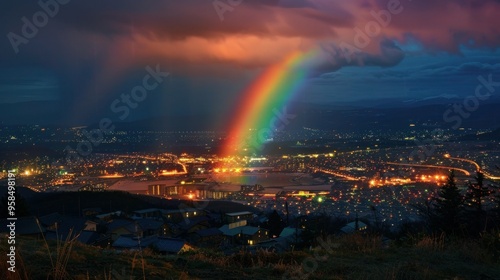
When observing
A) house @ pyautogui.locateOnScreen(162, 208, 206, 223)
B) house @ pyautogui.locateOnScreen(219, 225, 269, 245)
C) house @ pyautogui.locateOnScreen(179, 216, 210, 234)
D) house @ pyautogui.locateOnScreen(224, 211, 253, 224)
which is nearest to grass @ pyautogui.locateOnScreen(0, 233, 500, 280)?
house @ pyautogui.locateOnScreen(219, 225, 269, 245)

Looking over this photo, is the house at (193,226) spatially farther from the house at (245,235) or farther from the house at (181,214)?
the house at (245,235)

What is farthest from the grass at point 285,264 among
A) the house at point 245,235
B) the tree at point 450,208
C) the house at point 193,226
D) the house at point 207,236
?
the house at point 193,226

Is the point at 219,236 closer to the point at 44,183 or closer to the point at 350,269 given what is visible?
the point at 350,269

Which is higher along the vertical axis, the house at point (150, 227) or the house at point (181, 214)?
the house at point (150, 227)

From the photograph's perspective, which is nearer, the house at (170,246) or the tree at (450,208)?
the house at (170,246)

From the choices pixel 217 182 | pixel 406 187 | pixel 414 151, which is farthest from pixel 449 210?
pixel 414 151

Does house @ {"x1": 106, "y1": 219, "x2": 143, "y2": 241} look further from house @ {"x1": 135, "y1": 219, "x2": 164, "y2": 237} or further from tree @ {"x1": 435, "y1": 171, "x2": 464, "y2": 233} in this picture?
tree @ {"x1": 435, "y1": 171, "x2": 464, "y2": 233}
